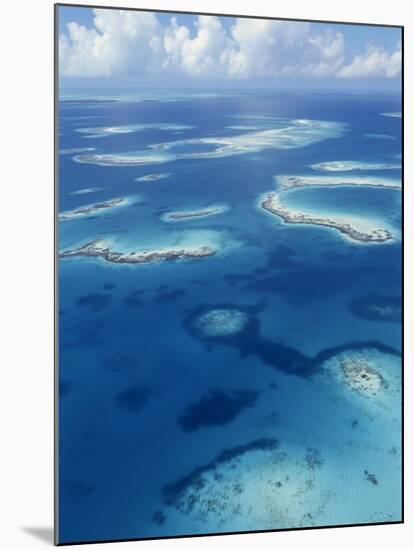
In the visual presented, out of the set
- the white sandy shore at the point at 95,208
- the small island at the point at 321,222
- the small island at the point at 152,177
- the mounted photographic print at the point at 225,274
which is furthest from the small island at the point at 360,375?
the white sandy shore at the point at 95,208

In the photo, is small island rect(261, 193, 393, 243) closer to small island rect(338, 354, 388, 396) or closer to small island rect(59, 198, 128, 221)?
small island rect(338, 354, 388, 396)

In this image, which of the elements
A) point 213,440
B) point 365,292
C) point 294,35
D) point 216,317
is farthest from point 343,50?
point 213,440

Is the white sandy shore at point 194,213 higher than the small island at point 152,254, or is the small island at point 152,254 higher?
the white sandy shore at point 194,213

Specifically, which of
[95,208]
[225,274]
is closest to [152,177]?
[95,208]

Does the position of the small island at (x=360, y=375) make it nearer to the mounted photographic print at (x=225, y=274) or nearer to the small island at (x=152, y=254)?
the mounted photographic print at (x=225, y=274)

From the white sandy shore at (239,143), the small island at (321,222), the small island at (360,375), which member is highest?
the white sandy shore at (239,143)

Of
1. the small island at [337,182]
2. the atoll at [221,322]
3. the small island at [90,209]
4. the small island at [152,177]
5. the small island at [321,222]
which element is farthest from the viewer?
the small island at [337,182]

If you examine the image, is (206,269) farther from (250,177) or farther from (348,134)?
(348,134)
